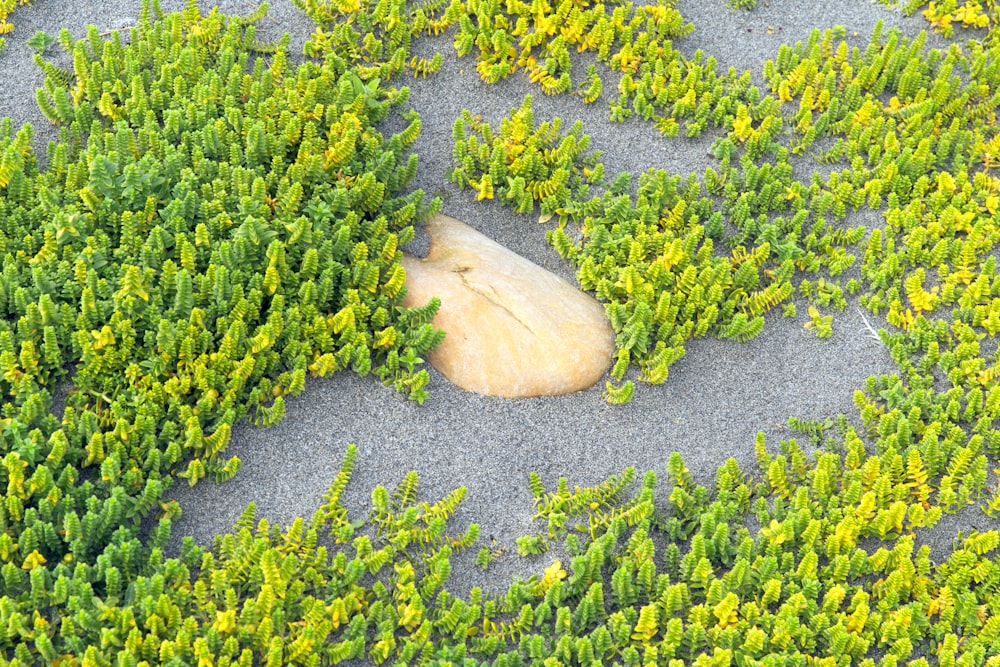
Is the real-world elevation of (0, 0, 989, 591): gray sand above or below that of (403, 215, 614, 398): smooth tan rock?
below

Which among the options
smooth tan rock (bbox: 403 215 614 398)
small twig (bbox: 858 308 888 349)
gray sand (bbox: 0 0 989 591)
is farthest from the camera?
small twig (bbox: 858 308 888 349)

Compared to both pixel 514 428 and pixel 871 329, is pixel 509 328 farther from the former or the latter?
pixel 871 329

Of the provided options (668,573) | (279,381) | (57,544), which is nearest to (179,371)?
(279,381)

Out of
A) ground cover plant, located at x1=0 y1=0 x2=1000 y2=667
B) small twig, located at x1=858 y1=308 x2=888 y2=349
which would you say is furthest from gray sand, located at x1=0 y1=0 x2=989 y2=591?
ground cover plant, located at x1=0 y1=0 x2=1000 y2=667

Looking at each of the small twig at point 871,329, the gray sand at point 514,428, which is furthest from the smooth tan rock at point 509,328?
the small twig at point 871,329

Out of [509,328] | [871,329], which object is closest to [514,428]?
[509,328]

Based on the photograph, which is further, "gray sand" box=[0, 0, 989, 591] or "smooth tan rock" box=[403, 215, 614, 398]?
"smooth tan rock" box=[403, 215, 614, 398]

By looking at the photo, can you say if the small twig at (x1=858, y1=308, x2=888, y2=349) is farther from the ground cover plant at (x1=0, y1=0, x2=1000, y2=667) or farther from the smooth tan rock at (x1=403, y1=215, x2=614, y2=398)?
the smooth tan rock at (x1=403, y1=215, x2=614, y2=398)
